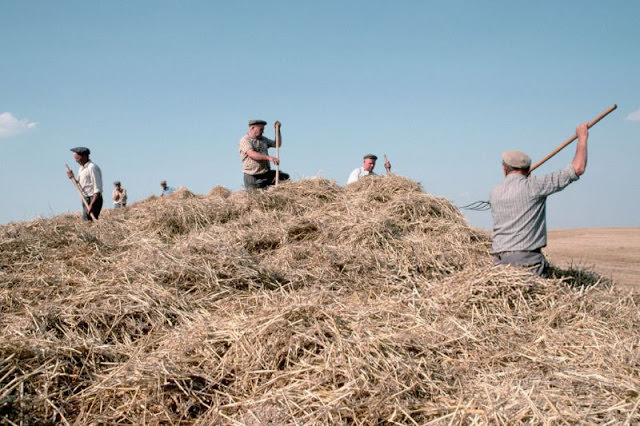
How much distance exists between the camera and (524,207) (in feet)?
14.4

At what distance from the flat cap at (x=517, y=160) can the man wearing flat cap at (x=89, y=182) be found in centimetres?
657

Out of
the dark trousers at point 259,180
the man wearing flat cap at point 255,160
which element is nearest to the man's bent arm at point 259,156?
the man wearing flat cap at point 255,160

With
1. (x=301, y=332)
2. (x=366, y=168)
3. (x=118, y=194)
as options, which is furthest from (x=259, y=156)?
(x=118, y=194)

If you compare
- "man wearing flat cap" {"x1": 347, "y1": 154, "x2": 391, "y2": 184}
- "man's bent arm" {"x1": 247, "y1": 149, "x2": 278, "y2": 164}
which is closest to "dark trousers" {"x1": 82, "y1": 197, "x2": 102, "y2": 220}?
"man's bent arm" {"x1": 247, "y1": 149, "x2": 278, "y2": 164}

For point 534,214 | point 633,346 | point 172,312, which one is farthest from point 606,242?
point 172,312

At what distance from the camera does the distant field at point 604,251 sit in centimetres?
827

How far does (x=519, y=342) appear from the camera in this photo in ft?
10.7

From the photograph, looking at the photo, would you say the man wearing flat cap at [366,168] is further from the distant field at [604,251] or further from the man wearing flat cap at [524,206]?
the man wearing flat cap at [524,206]

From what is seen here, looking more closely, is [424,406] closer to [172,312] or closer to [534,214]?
[172,312]

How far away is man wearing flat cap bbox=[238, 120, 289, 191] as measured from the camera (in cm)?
797

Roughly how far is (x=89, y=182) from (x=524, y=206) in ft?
22.8

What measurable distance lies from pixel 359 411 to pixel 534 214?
2758 mm

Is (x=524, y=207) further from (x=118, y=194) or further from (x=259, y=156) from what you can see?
(x=118, y=194)

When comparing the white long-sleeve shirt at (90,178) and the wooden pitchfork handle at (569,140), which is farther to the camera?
the white long-sleeve shirt at (90,178)
